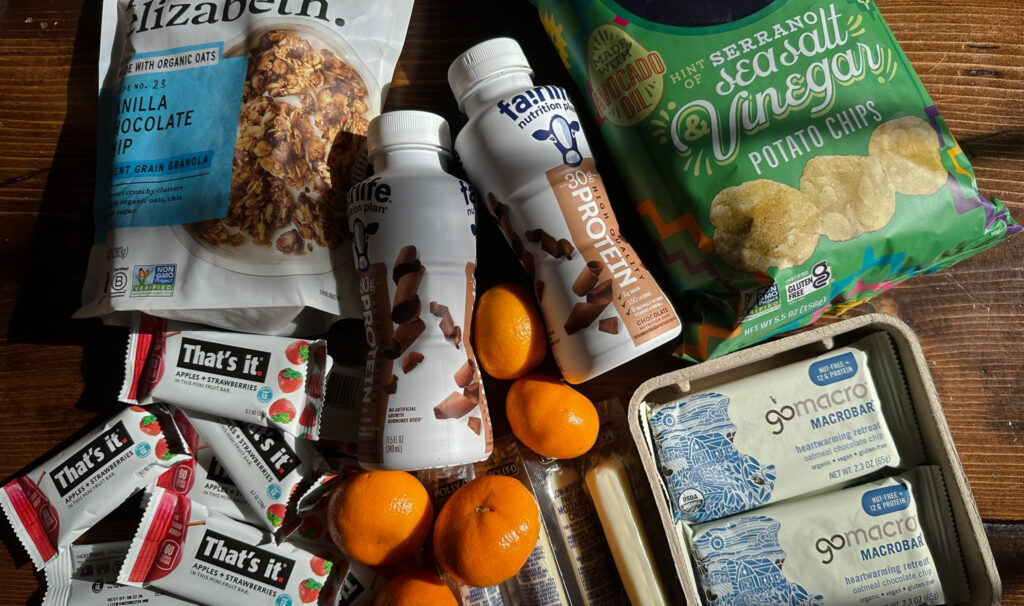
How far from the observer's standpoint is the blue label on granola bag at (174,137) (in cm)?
82

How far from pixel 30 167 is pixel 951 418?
1480 millimetres

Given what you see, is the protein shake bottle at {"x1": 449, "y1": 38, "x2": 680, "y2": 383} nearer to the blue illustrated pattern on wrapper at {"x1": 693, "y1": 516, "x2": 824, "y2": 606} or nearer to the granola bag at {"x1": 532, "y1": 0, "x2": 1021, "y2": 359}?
the granola bag at {"x1": 532, "y1": 0, "x2": 1021, "y2": 359}

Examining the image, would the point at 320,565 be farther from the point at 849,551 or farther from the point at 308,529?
the point at 849,551

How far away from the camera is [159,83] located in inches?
33.6

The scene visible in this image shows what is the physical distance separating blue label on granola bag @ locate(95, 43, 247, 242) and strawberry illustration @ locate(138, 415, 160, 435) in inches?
11.2

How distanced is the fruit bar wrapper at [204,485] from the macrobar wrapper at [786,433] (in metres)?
0.63

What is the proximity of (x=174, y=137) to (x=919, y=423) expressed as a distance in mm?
1091

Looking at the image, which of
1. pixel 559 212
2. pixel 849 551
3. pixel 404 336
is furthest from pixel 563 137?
pixel 849 551

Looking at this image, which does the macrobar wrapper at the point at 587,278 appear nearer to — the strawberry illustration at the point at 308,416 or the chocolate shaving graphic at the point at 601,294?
the chocolate shaving graphic at the point at 601,294

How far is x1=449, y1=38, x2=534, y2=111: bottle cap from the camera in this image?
77 centimetres

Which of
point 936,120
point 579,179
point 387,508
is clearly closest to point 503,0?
point 579,179

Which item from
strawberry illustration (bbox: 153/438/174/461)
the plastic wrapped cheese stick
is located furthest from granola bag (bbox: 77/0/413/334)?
the plastic wrapped cheese stick

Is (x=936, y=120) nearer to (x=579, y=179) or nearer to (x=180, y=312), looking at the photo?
(x=579, y=179)

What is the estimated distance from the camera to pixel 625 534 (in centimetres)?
80
